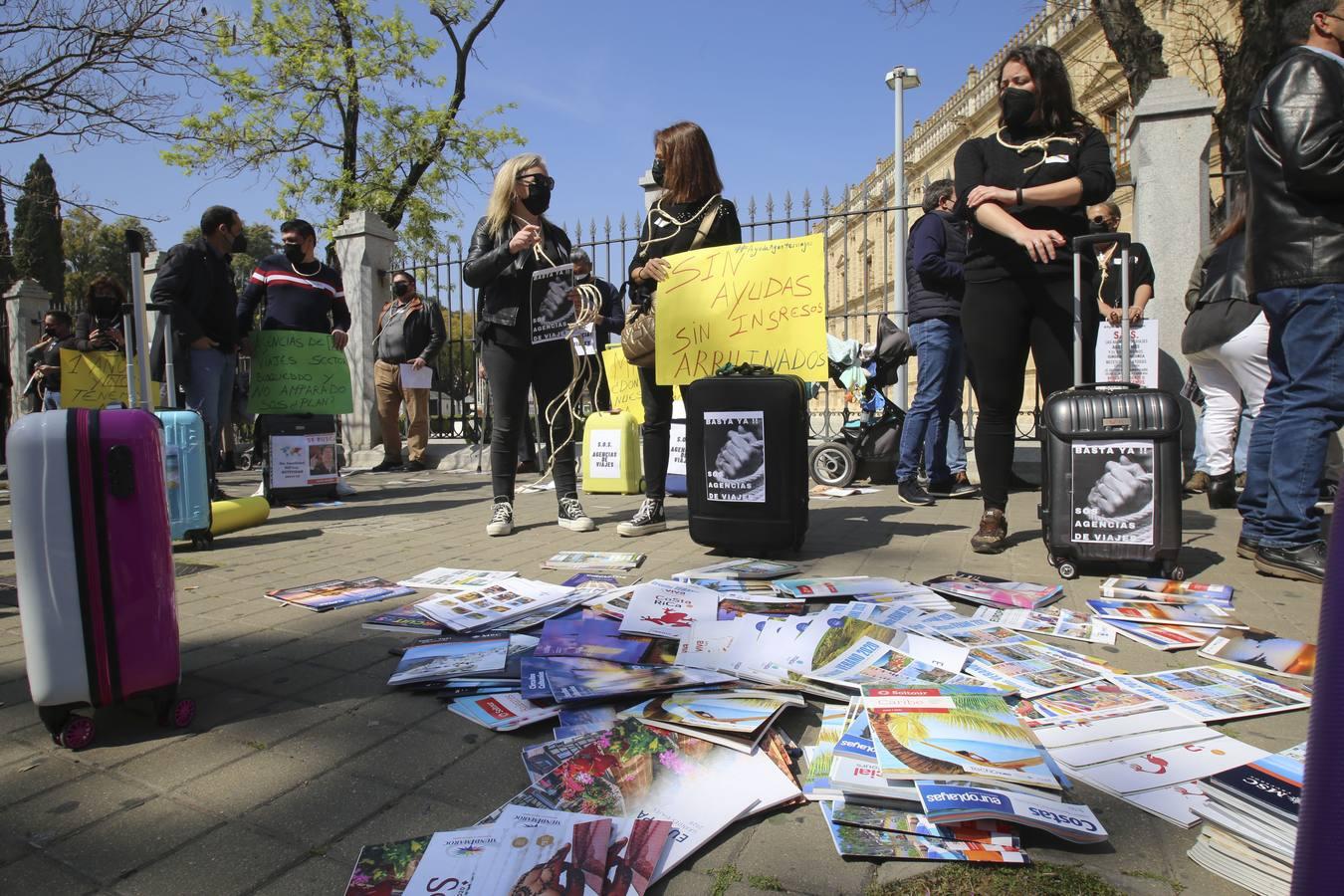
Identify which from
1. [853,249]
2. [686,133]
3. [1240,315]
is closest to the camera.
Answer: [686,133]

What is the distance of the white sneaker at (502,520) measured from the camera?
14.7ft

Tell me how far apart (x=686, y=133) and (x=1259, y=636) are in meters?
3.14

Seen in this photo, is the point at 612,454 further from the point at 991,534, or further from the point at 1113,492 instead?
the point at 1113,492

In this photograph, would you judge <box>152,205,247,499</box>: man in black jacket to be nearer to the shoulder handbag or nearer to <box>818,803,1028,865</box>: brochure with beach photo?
the shoulder handbag

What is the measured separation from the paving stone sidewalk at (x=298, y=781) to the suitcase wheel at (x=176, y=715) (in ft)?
0.11

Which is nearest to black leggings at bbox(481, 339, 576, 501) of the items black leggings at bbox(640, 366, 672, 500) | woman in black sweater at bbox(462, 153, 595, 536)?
woman in black sweater at bbox(462, 153, 595, 536)

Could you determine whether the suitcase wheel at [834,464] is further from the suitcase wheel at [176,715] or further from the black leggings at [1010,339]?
the suitcase wheel at [176,715]

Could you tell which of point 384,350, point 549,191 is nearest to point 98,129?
point 384,350

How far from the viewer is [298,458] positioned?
241 inches

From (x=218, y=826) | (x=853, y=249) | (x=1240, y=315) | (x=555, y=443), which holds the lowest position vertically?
(x=218, y=826)

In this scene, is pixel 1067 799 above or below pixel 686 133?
below

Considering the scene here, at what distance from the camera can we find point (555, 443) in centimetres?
464

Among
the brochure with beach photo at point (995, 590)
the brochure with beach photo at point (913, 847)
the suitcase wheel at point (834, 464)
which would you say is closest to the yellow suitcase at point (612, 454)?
the suitcase wheel at point (834, 464)

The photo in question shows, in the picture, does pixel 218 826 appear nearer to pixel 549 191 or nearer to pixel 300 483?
pixel 549 191
